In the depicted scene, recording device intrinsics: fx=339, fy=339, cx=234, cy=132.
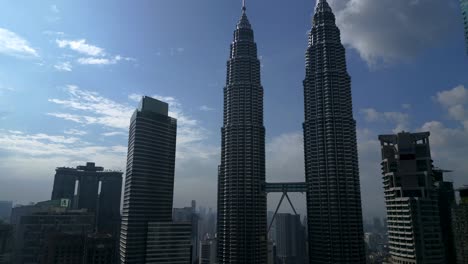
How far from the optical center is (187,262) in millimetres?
194000

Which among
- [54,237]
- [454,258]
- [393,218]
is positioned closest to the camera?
[393,218]

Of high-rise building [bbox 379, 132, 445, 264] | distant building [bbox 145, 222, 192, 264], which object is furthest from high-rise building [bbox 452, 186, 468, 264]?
distant building [bbox 145, 222, 192, 264]

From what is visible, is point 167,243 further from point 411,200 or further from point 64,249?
point 411,200

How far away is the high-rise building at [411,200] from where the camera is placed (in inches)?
5027

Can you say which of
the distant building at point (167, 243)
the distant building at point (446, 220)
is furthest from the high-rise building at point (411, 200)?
the distant building at point (167, 243)

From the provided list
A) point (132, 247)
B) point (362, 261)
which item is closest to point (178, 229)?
point (132, 247)

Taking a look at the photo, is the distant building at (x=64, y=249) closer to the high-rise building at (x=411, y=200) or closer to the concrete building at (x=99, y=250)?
the concrete building at (x=99, y=250)

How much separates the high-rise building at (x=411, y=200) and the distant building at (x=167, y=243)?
11018 centimetres

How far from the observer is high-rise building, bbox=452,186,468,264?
180 meters

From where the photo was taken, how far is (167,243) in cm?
19238

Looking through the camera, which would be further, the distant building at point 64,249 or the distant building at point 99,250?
the distant building at point 64,249

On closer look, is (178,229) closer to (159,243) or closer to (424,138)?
(159,243)

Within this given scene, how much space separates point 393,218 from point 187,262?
374ft

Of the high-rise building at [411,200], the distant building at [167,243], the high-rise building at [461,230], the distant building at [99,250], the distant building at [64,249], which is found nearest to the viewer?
the high-rise building at [411,200]
